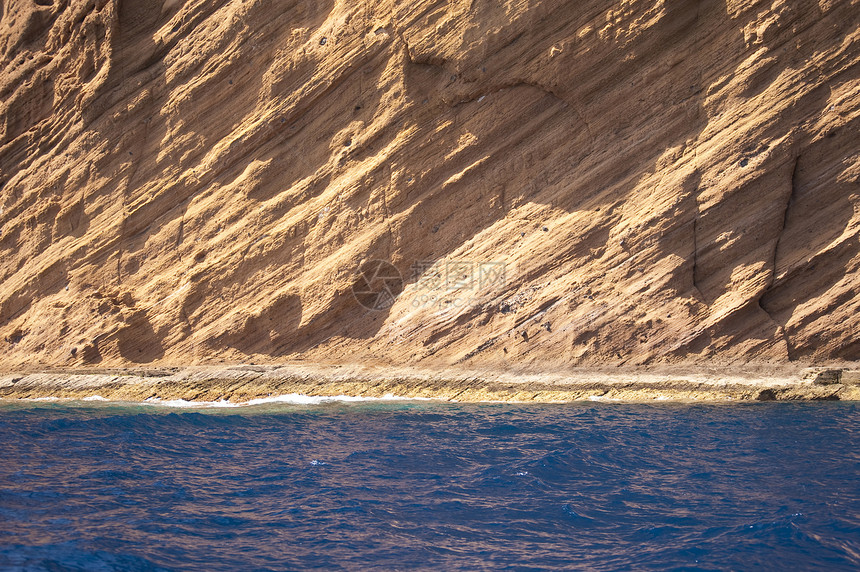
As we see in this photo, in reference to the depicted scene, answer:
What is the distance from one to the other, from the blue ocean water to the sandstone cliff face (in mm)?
3580

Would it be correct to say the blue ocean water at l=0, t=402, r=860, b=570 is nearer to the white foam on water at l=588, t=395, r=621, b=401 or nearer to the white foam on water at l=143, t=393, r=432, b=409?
the white foam on water at l=588, t=395, r=621, b=401

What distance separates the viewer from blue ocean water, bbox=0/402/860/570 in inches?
298

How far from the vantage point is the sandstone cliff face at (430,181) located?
1708 cm

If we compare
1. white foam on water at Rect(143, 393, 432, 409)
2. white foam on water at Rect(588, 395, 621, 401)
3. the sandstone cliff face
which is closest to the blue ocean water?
white foam on water at Rect(588, 395, 621, 401)

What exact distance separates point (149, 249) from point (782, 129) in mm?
17608

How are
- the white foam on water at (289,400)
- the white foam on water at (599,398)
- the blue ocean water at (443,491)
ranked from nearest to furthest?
the blue ocean water at (443,491)
the white foam on water at (599,398)
the white foam on water at (289,400)

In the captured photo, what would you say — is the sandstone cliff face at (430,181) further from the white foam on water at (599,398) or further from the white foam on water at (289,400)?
the white foam on water at (289,400)

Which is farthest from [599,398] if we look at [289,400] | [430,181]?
[289,400]

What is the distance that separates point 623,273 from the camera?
17.6 metres

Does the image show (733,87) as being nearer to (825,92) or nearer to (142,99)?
(825,92)

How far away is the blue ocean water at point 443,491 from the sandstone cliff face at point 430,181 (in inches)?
141

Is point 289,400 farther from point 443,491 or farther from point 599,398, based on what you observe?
point 443,491

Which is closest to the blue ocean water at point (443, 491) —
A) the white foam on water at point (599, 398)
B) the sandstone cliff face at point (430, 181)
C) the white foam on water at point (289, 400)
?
the white foam on water at point (599, 398)

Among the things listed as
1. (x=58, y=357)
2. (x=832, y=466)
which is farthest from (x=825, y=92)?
(x=58, y=357)
